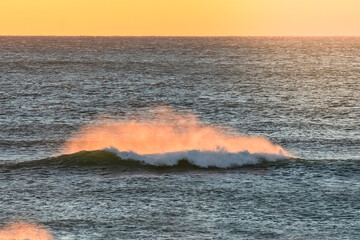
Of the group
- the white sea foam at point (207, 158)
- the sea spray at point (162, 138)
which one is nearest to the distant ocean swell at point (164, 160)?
the white sea foam at point (207, 158)

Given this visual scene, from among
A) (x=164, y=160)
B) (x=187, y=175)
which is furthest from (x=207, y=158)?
(x=187, y=175)

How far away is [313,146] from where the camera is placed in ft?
179

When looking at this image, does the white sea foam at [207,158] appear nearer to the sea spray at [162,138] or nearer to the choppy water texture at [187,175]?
the choppy water texture at [187,175]

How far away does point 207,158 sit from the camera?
158 ft

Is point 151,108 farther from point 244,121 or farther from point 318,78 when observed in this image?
point 318,78

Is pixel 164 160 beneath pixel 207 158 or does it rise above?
beneath

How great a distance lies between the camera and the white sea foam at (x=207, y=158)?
47.7 metres

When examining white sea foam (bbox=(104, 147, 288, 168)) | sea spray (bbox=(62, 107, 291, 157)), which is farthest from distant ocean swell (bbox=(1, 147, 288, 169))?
sea spray (bbox=(62, 107, 291, 157))

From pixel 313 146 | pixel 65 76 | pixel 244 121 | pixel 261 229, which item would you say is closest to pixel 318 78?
pixel 65 76

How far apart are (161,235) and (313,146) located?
25.3 metres

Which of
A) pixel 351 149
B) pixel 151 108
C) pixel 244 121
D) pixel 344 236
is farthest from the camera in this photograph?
pixel 151 108

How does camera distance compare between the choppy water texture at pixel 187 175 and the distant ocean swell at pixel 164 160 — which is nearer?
the choppy water texture at pixel 187 175

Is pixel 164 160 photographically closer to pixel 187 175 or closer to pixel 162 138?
pixel 187 175

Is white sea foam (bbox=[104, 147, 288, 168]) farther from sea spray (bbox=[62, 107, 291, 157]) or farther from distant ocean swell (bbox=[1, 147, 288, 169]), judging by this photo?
sea spray (bbox=[62, 107, 291, 157])
